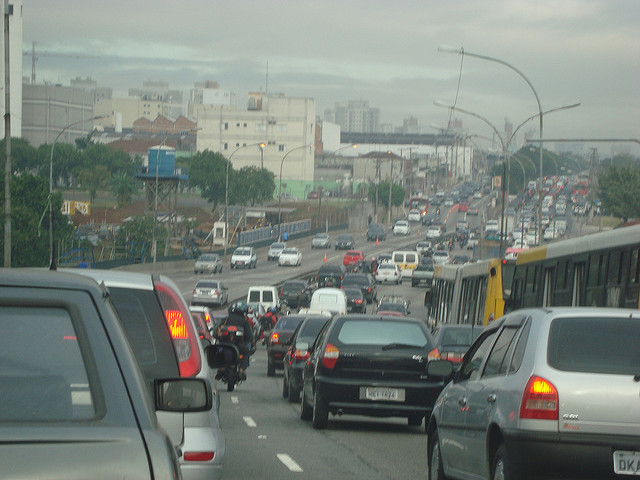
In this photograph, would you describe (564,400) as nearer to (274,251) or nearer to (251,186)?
(274,251)

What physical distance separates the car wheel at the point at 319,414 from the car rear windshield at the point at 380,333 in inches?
32.2

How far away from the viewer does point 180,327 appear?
7.91 metres

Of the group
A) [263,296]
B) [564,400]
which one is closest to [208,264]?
[263,296]

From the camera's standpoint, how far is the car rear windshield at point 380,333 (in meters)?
15.3

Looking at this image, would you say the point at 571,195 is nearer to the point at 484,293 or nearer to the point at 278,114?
the point at 278,114

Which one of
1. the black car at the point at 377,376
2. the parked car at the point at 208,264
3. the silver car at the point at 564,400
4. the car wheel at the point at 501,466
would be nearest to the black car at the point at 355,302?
the parked car at the point at 208,264

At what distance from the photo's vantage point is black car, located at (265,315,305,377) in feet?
92.5

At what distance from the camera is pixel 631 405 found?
24.5 ft

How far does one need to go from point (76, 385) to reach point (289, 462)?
28.6ft

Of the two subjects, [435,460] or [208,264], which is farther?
[208,264]

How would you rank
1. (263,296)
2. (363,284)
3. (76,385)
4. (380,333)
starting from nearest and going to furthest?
(76,385) → (380,333) → (263,296) → (363,284)

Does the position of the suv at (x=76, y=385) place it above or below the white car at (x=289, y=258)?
above

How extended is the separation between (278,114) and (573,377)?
598 ft

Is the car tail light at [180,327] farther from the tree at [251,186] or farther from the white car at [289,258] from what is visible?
the tree at [251,186]
